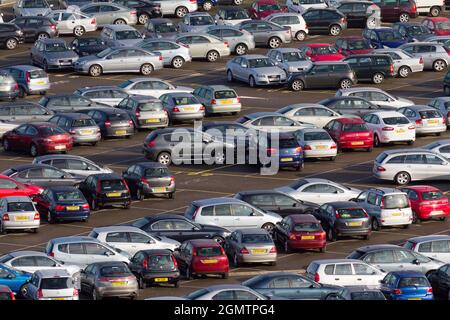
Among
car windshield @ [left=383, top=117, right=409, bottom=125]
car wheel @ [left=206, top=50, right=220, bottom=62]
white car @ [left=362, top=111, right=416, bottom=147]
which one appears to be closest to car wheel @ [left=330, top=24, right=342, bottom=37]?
car wheel @ [left=206, top=50, right=220, bottom=62]

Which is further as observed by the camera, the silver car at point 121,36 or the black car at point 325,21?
the black car at point 325,21

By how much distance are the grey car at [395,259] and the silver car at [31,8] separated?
44205 millimetres

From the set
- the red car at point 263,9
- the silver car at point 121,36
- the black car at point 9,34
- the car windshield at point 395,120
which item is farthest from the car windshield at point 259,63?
the black car at point 9,34

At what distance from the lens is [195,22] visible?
254 ft

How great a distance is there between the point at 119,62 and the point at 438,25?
60.9 ft

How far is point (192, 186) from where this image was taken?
2036 inches

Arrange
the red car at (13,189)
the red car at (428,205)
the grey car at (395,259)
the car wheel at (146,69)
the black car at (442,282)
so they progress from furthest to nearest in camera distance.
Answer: the car wheel at (146,69) → the red car at (13,189) → the red car at (428,205) → the grey car at (395,259) → the black car at (442,282)

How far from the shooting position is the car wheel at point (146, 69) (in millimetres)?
69694

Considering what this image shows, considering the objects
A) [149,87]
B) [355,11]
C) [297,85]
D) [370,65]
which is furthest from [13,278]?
[355,11]

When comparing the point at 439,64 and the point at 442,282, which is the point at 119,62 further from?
the point at 442,282

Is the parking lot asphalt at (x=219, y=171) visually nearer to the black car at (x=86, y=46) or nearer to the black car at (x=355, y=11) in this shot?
the black car at (x=86, y=46)

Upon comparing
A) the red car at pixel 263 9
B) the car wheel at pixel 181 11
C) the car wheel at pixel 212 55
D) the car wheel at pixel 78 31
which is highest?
the red car at pixel 263 9

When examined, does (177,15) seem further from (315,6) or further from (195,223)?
(195,223)

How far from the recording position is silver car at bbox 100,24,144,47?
73.2 m
